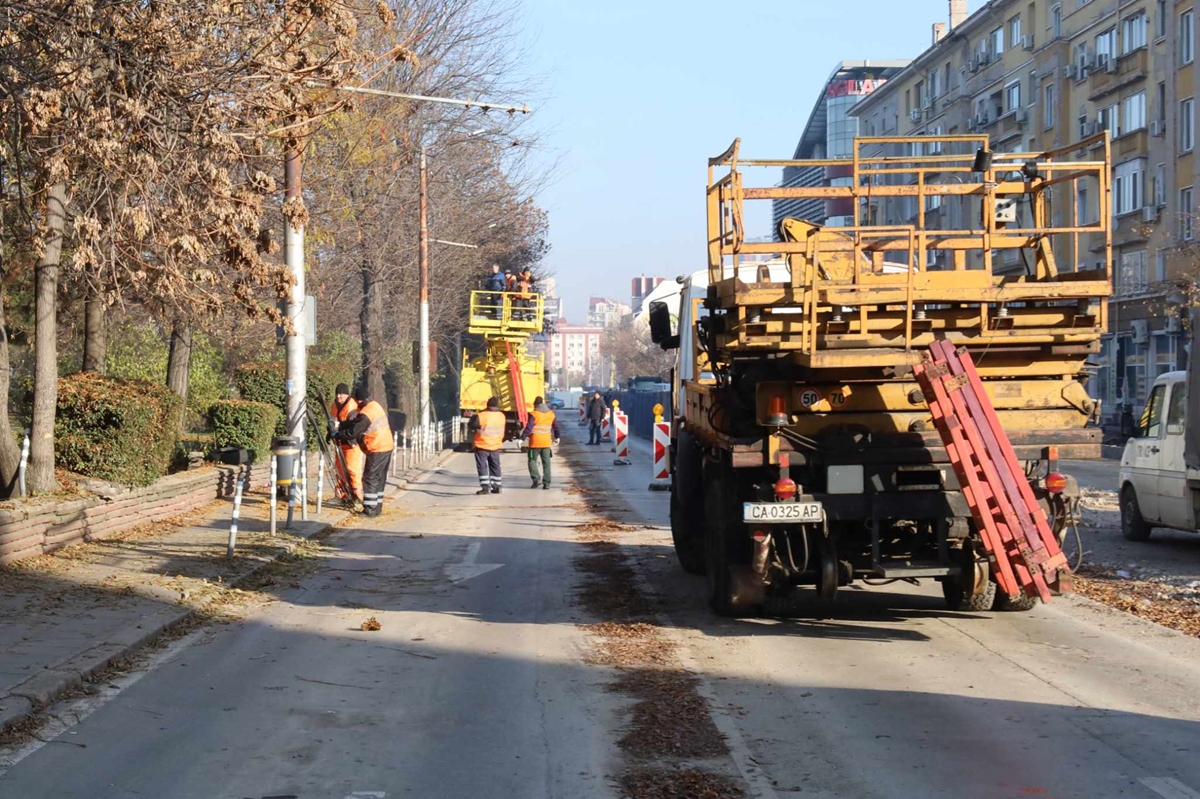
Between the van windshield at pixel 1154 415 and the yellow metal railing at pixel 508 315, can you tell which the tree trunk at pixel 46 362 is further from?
the yellow metal railing at pixel 508 315

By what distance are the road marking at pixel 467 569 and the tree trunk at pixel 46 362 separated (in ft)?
14.3

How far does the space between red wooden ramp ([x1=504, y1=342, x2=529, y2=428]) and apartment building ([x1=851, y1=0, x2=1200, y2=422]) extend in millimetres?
11643

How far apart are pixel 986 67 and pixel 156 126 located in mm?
51659

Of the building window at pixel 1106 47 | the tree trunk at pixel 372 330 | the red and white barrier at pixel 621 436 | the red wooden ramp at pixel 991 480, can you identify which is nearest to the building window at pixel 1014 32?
the building window at pixel 1106 47

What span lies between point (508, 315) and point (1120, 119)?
23.3 meters

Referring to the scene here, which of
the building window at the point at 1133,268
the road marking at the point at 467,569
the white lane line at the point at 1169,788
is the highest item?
the building window at the point at 1133,268

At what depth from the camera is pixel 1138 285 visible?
3878 centimetres

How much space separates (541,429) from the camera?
25.1m

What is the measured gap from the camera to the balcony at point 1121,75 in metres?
43.8

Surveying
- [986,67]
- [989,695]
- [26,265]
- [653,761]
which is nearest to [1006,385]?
[989,695]

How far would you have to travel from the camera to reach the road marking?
12922mm

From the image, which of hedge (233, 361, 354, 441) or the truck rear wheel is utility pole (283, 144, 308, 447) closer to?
hedge (233, 361, 354, 441)

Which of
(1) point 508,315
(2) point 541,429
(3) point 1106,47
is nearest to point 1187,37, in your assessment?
(3) point 1106,47

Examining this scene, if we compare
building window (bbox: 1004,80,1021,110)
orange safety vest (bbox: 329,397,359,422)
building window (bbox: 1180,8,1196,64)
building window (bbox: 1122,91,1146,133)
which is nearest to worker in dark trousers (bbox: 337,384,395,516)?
Result: orange safety vest (bbox: 329,397,359,422)
